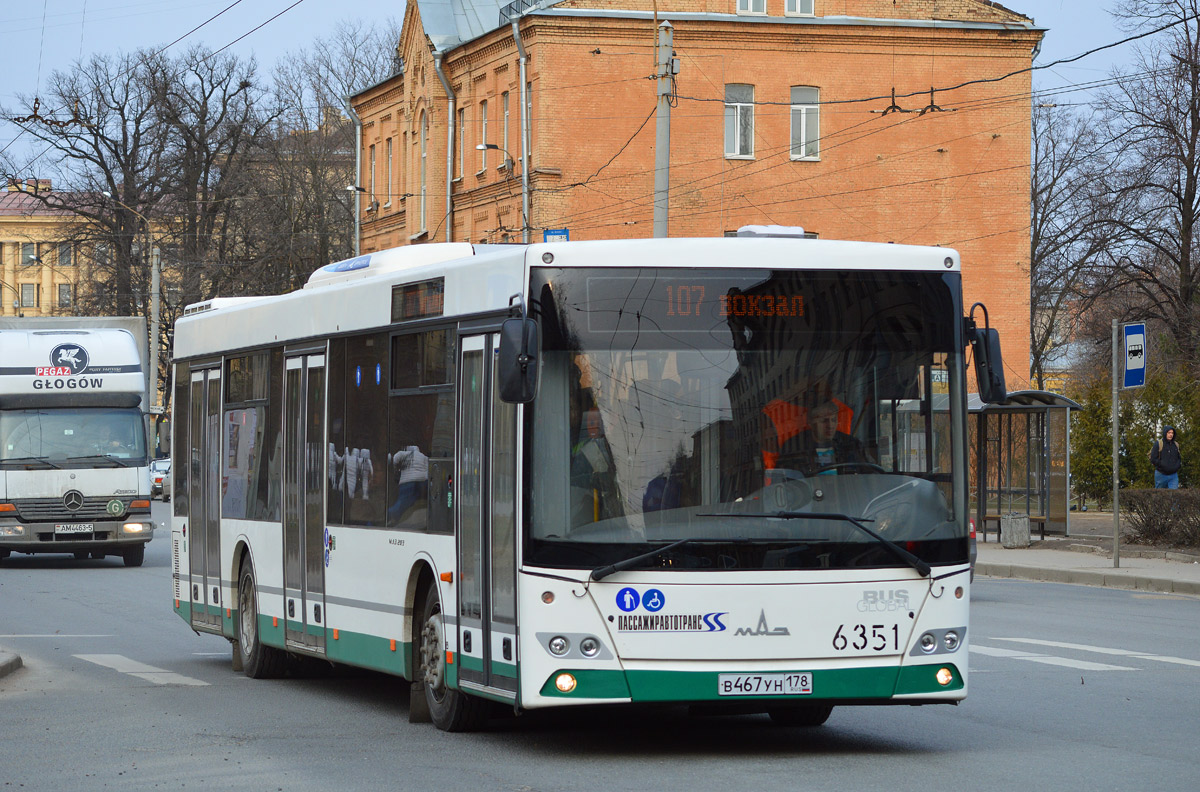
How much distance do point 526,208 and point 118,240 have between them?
21321 mm

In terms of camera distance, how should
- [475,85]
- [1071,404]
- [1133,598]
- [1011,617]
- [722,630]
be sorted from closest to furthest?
[722,630] → [1011,617] → [1133,598] → [1071,404] → [475,85]

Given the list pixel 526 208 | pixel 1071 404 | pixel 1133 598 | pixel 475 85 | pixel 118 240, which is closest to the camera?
pixel 1133 598

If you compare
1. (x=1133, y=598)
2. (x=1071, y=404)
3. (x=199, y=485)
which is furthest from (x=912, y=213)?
(x=199, y=485)

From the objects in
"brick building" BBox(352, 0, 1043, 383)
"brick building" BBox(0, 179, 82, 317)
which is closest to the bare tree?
"brick building" BBox(352, 0, 1043, 383)

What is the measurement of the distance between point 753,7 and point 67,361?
84.4 ft

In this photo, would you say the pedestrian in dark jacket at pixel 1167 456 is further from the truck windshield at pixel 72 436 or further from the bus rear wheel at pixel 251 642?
the bus rear wheel at pixel 251 642

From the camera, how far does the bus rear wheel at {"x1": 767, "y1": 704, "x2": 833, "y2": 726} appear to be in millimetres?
10664

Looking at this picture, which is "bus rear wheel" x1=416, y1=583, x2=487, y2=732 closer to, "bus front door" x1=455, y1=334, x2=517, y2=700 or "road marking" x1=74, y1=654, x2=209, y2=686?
"bus front door" x1=455, y1=334, x2=517, y2=700

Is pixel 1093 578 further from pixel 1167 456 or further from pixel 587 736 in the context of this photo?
pixel 587 736

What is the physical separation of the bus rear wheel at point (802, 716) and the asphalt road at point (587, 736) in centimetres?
10

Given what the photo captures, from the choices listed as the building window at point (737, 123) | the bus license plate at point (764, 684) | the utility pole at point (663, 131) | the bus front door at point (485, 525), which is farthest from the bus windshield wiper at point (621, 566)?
the building window at point (737, 123)

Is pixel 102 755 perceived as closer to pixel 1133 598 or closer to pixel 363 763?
pixel 363 763

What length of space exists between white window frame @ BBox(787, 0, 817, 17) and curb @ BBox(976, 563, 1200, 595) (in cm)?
2544

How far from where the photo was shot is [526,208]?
48.4 meters
